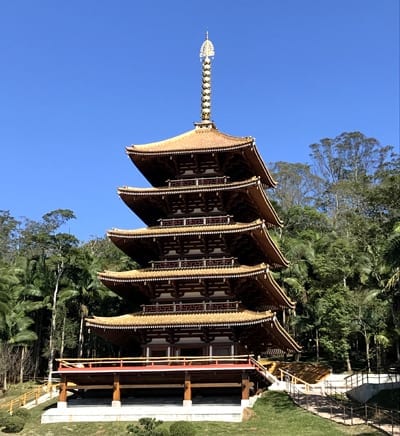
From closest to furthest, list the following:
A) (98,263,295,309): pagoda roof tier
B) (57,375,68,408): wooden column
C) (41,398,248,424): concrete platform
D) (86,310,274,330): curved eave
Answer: (41,398,248,424): concrete platform → (86,310,274,330): curved eave → (57,375,68,408): wooden column → (98,263,295,309): pagoda roof tier

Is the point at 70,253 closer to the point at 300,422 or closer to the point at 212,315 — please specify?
the point at 212,315

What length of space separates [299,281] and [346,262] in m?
5.32

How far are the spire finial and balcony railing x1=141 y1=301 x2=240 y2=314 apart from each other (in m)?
15.1

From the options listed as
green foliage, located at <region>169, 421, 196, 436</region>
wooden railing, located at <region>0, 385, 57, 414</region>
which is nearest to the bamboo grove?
wooden railing, located at <region>0, 385, 57, 414</region>

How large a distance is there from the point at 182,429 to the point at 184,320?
24.2 ft

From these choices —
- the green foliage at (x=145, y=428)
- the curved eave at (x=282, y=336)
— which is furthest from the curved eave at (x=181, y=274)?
the green foliage at (x=145, y=428)

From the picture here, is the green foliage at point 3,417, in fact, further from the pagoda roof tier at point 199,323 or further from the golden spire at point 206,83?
the golden spire at point 206,83

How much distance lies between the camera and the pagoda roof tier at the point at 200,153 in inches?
1405

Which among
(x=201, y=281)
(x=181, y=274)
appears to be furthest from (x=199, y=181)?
(x=201, y=281)

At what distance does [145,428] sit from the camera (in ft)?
81.4

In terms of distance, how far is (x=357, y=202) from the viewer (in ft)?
255

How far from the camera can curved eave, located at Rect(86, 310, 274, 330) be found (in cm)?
3005

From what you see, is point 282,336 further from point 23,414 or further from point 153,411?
point 23,414

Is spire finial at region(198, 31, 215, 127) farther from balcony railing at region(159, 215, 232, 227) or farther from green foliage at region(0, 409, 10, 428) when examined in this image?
green foliage at region(0, 409, 10, 428)
